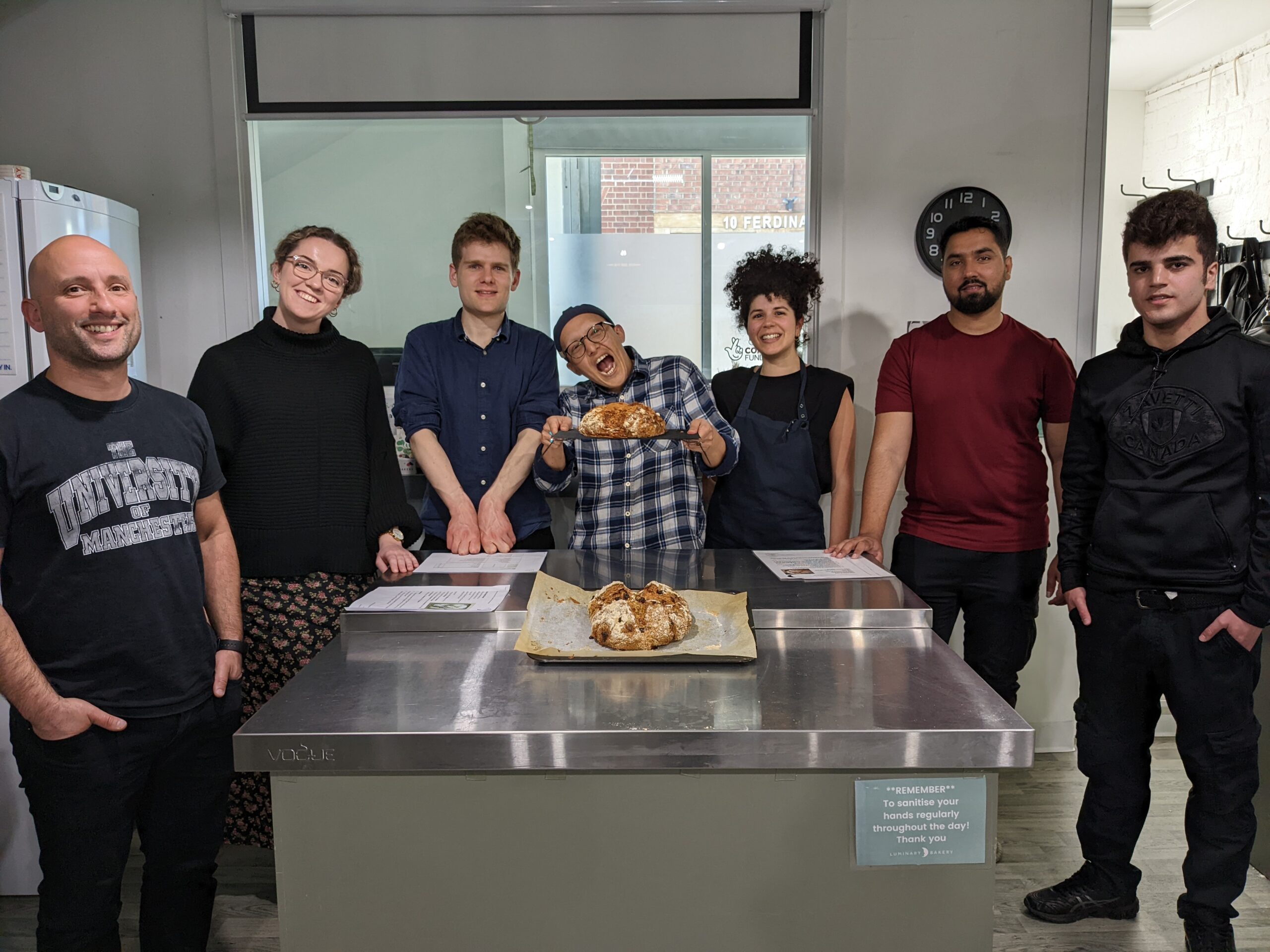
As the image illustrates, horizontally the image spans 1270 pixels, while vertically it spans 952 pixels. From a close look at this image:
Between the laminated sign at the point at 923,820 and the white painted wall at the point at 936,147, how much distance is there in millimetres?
2122

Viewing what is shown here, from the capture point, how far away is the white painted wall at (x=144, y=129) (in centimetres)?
310

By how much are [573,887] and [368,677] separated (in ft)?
1.54

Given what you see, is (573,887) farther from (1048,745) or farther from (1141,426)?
(1048,745)

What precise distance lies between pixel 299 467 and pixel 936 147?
2440 mm

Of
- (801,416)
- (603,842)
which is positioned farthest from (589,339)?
(603,842)

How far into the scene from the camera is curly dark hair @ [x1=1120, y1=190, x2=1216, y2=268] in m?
1.90

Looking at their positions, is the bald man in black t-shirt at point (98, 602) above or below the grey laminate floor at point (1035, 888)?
above

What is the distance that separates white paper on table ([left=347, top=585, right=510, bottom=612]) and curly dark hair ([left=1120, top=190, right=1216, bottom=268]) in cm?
158

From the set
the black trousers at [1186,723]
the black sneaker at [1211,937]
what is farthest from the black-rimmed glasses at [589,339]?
the black sneaker at [1211,937]

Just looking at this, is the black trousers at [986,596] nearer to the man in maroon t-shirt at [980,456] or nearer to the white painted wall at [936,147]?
the man in maroon t-shirt at [980,456]

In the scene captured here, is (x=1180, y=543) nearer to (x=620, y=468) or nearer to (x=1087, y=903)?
(x=1087, y=903)

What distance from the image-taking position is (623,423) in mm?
2209

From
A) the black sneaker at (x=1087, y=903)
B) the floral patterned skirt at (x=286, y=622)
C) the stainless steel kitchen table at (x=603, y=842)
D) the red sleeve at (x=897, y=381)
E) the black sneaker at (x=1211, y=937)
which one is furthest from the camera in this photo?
the red sleeve at (x=897, y=381)

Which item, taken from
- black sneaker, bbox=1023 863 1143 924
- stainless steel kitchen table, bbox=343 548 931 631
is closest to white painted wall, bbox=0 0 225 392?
stainless steel kitchen table, bbox=343 548 931 631
